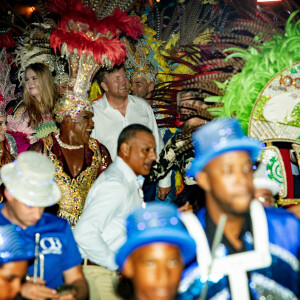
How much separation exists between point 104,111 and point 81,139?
53.6 inches

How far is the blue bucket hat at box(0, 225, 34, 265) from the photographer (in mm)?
2627

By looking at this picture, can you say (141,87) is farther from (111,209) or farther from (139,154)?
(111,209)

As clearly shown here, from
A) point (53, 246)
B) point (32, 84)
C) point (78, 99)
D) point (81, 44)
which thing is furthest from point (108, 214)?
point (32, 84)

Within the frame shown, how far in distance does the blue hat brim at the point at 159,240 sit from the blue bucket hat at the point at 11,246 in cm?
73

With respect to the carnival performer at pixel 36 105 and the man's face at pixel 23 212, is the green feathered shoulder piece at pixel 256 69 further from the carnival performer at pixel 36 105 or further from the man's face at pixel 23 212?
the carnival performer at pixel 36 105

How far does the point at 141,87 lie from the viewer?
23.0 feet

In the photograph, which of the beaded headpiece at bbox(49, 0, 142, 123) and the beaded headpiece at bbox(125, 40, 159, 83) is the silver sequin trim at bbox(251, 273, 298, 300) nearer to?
the beaded headpiece at bbox(49, 0, 142, 123)

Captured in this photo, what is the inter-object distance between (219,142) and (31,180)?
1.14 metres

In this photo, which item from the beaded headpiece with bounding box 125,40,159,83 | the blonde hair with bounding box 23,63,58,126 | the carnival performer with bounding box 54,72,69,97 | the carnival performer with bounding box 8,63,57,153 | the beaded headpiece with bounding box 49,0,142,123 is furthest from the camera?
the beaded headpiece with bounding box 125,40,159,83

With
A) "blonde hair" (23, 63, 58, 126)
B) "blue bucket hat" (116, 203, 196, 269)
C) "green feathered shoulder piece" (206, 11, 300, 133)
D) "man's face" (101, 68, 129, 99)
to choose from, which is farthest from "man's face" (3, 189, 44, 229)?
"man's face" (101, 68, 129, 99)

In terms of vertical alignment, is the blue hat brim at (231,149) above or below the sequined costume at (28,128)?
below

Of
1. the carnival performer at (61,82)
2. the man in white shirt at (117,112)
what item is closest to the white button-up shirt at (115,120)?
the man in white shirt at (117,112)

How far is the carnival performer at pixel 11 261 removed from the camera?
2.47 metres

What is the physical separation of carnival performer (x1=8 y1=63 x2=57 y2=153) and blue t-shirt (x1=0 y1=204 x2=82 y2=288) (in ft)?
9.84
